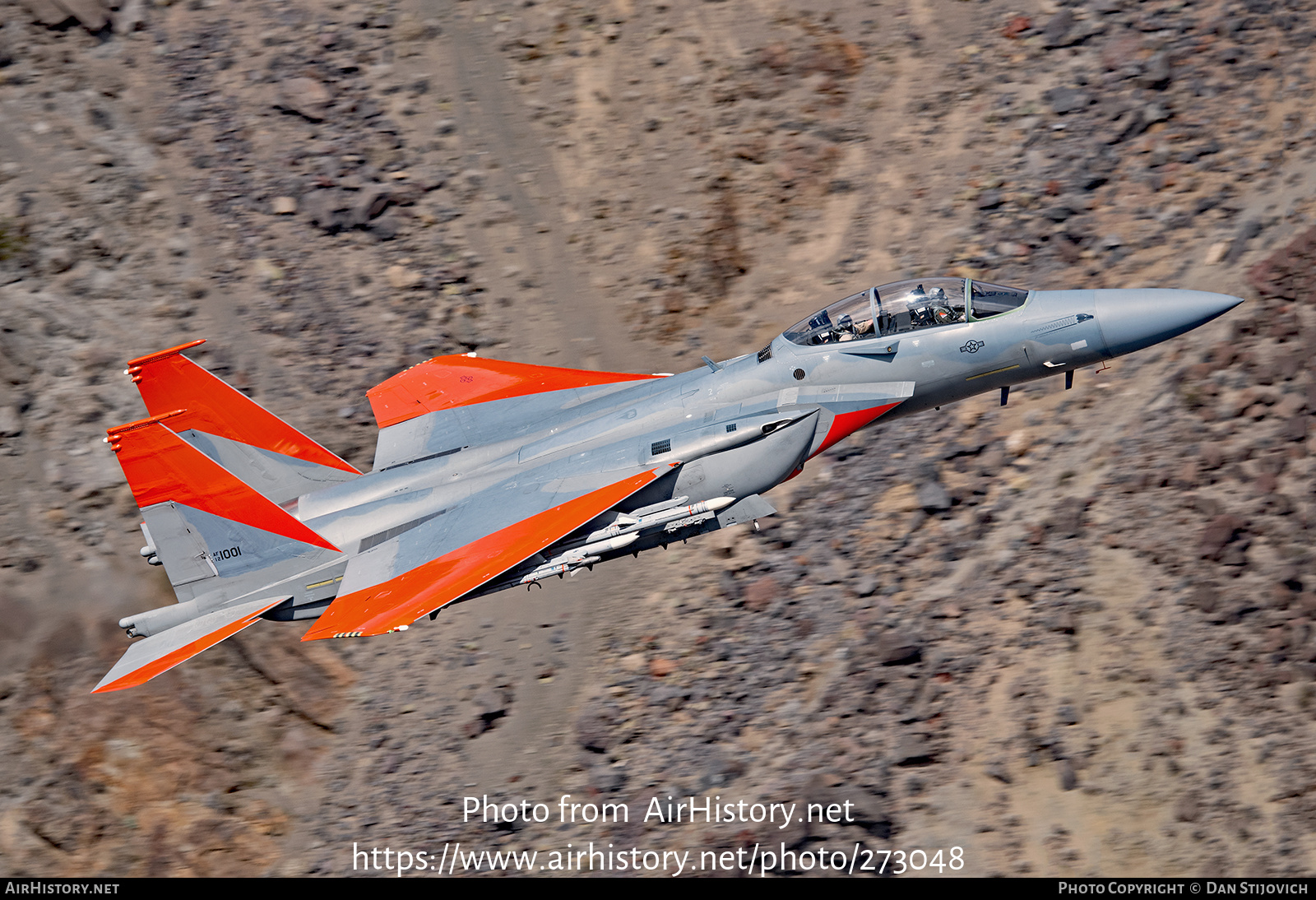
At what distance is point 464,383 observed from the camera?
72.9ft

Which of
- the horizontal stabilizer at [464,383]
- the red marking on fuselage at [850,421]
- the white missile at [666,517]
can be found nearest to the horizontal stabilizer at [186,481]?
the horizontal stabilizer at [464,383]

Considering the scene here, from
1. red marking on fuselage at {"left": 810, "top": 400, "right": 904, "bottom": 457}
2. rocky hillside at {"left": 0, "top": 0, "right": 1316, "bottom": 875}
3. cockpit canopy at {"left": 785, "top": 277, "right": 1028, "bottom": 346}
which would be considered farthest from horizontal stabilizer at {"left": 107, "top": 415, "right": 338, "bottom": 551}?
cockpit canopy at {"left": 785, "top": 277, "right": 1028, "bottom": 346}

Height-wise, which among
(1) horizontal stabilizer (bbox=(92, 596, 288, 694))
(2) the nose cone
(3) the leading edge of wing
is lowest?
(1) horizontal stabilizer (bbox=(92, 596, 288, 694))

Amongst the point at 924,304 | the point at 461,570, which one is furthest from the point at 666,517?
the point at 924,304

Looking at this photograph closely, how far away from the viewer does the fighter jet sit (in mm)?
18844

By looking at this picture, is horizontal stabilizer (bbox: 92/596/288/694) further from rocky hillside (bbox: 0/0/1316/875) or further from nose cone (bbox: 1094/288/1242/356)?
nose cone (bbox: 1094/288/1242/356)

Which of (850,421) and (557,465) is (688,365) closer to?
(557,465)

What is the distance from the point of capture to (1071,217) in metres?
27.0

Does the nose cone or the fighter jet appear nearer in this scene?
the nose cone

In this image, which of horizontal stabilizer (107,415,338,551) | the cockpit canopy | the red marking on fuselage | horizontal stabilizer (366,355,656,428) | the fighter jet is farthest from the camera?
horizontal stabilizer (366,355,656,428)

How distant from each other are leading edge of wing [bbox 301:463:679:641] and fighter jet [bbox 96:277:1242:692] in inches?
1.6

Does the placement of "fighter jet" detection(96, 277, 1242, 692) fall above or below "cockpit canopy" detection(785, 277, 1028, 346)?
below

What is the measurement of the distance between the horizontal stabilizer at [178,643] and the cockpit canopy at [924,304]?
10.7m

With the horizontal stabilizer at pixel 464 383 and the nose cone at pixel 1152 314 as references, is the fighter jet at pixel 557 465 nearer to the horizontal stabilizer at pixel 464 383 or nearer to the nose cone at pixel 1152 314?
the nose cone at pixel 1152 314
